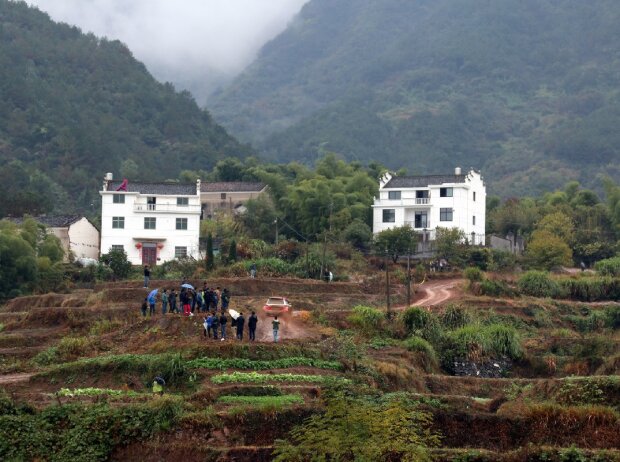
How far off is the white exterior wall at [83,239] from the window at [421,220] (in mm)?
20568

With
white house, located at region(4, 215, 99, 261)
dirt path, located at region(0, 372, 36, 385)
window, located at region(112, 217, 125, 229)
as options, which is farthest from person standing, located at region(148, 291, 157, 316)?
white house, located at region(4, 215, 99, 261)

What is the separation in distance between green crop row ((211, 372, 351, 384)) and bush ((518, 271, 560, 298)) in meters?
26.0

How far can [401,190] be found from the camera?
80.5 m

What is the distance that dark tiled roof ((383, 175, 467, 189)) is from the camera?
79875mm

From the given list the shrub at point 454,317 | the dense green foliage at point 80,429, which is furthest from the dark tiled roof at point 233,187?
the dense green foliage at point 80,429

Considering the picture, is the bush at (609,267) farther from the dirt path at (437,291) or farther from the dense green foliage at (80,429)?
the dense green foliage at (80,429)

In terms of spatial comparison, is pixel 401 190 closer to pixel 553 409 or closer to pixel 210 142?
pixel 553 409

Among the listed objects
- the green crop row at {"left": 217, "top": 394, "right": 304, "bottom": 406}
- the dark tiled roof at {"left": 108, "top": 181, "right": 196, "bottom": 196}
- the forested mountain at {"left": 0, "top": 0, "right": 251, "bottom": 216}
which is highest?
the forested mountain at {"left": 0, "top": 0, "right": 251, "bottom": 216}

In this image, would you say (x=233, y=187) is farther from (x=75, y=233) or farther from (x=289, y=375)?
(x=289, y=375)

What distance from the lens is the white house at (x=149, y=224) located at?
2970 inches

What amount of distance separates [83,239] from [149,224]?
579 centimetres

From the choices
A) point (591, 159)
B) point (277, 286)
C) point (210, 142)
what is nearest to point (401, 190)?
point (277, 286)

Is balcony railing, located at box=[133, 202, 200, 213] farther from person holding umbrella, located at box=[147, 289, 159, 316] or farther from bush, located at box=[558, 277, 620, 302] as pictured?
person holding umbrella, located at box=[147, 289, 159, 316]

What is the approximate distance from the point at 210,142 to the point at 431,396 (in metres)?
127
